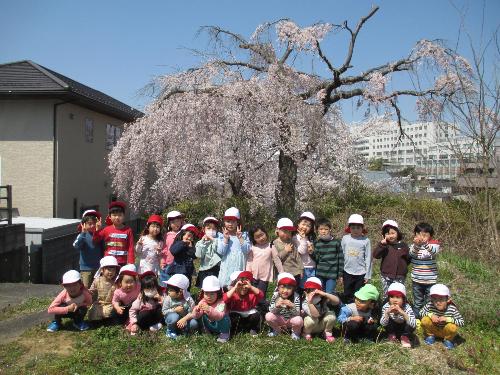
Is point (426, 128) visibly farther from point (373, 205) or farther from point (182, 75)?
point (182, 75)

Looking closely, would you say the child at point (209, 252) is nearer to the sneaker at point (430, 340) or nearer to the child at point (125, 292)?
the child at point (125, 292)

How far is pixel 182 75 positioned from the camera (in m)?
10.1

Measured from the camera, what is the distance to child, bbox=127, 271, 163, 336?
15.6 ft

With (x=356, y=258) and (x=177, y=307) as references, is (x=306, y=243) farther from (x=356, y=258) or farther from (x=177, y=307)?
(x=177, y=307)

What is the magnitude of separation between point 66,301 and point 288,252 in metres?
2.44

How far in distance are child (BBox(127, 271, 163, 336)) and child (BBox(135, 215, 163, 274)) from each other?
1.97 ft

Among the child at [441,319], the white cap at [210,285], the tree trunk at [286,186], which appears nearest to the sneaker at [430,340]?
the child at [441,319]

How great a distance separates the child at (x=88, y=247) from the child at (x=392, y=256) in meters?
3.34

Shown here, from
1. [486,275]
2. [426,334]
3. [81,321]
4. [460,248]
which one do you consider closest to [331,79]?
[460,248]

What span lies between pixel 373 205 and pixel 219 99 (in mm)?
4133

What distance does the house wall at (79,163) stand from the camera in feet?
43.8

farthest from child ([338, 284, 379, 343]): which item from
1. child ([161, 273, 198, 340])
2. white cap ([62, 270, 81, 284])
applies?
white cap ([62, 270, 81, 284])

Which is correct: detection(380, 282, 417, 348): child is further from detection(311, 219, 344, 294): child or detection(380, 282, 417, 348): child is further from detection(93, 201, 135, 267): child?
detection(93, 201, 135, 267): child

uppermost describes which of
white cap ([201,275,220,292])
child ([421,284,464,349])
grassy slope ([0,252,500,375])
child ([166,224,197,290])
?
child ([166,224,197,290])
